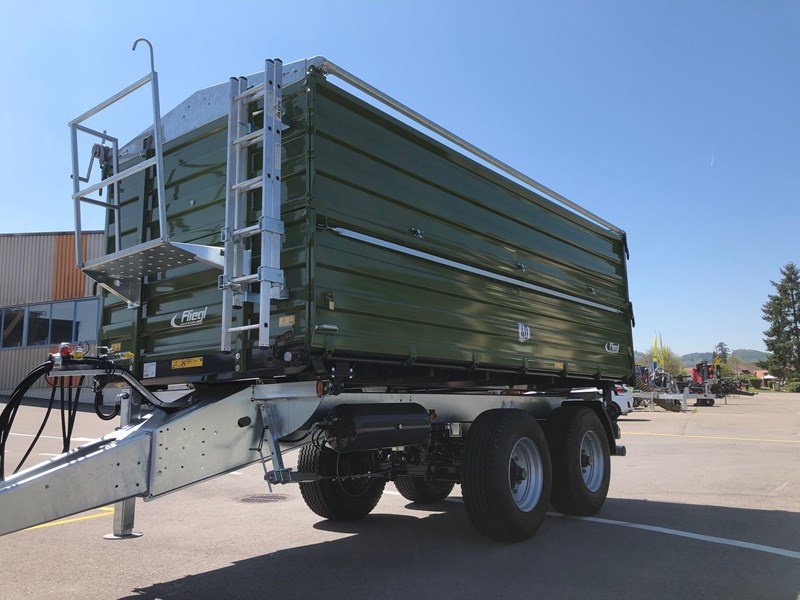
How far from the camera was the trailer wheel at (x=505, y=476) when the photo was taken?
5363 millimetres

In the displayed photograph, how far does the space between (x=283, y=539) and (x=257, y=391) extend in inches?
87.5

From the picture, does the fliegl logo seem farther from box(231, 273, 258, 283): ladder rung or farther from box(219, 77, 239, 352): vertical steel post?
box(231, 273, 258, 283): ladder rung

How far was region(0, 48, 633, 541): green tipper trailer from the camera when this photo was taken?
4.02 meters

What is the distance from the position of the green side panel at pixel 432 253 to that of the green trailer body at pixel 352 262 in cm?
1

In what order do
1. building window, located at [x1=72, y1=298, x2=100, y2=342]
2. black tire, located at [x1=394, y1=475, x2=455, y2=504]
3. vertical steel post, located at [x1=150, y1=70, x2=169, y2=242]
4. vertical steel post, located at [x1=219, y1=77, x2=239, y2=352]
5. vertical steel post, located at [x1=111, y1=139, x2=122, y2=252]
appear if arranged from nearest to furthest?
1. vertical steel post, located at [x1=150, y1=70, x2=169, y2=242]
2. vertical steel post, located at [x1=219, y1=77, x2=239, y2=352]
3. vertical steel post, located at [x1=111, y1=139, x2=122, y2=252]
4. black tire, located at [x1=394, y1=475, x2=455, y2=504]
5. building window, located at [x1=72, y1=298, x2=100, y2=342]

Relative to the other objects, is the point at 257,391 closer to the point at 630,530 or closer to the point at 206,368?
the point at 206,368

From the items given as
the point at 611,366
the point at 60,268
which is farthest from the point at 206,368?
the point at 60,268

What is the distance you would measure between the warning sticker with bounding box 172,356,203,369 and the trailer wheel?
240cm

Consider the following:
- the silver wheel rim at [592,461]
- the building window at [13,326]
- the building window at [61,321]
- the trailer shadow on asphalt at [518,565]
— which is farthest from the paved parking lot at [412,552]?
the building window at [13,326]

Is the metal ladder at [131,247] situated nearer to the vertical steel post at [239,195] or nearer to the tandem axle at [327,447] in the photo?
the vertical steel post at [239,195]

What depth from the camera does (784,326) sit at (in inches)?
3172

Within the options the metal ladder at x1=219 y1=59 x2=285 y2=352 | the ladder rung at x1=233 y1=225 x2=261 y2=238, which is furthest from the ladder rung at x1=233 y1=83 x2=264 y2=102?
the ladder rung at x1=233 y1=225 x2=261 y2=238

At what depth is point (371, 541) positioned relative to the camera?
569cm

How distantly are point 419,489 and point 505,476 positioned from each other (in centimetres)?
222
